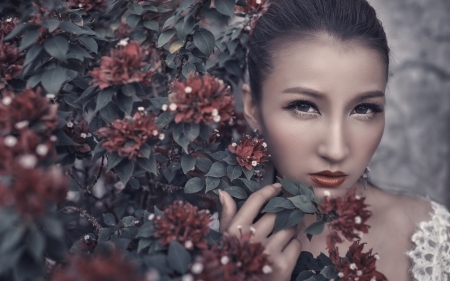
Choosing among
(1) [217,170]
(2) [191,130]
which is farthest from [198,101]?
(1) [217,170]

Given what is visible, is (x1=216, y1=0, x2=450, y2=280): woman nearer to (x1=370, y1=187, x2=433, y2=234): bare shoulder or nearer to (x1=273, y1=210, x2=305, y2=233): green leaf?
(x1=273, y1=210, x2=305, y2=233): green leaf

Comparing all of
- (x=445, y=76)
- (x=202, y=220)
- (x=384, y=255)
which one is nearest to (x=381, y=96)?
(x=384, y=255)

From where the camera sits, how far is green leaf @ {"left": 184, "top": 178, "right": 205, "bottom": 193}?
1.22 metres

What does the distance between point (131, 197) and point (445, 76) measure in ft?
7.81

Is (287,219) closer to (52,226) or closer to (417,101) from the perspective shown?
(52,226)

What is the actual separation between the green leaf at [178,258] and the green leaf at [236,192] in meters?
0.34

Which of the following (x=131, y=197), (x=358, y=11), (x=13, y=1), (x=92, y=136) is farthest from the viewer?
(x=131, y=197)

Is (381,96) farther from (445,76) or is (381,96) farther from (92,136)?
(445,76)

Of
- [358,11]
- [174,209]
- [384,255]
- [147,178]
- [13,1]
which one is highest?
[358,11]

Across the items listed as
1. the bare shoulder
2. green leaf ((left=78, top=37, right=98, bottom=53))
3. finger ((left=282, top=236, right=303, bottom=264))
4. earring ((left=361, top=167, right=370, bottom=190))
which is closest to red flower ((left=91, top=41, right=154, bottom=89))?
green leaf ((left=78, top=37, right=98, bottom=53))

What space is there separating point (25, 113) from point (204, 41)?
58cm

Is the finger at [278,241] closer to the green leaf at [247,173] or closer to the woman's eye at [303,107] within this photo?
the green leaf at [247,173]

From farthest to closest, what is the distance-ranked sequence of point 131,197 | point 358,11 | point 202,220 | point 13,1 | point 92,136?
point 131,197, point 358,11, point 13,1, point 92,136, point 202,220

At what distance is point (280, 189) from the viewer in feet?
4.04
